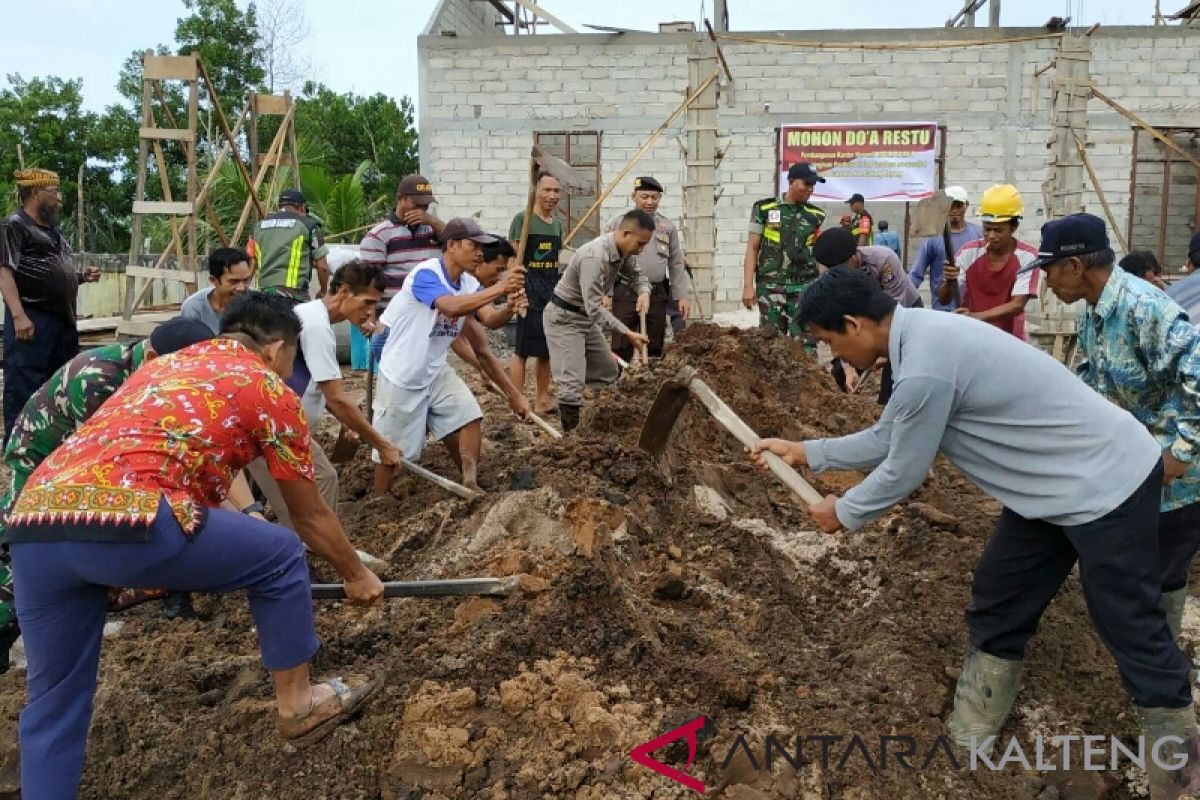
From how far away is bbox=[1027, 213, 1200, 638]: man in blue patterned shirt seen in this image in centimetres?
313

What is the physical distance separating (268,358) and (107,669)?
1.59 metres

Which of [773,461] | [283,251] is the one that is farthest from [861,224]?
[773,461]

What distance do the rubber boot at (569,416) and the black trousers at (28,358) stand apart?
3.21m

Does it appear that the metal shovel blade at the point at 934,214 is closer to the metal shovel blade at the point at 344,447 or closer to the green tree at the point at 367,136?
the metal shovel blade at the point at 344,447

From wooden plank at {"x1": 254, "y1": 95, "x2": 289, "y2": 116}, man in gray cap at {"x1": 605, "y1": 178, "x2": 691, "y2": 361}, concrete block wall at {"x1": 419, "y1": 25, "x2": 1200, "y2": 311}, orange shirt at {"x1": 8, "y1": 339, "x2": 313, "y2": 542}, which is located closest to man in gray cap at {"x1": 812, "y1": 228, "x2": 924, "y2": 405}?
man in gray cap at {"x1": 605, "y1": 178, "x2": 691, "y2": 361}

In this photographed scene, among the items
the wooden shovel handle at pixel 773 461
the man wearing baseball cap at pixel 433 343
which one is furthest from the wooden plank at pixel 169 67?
the wooden shovel handle at pixel 773 461

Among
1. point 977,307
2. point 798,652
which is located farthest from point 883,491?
point 977,307

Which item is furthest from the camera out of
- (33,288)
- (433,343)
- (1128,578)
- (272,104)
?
(272,104)

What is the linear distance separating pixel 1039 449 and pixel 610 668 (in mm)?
1514

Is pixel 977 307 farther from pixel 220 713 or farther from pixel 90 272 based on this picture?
pixel 90 272

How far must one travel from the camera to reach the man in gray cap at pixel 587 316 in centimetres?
668

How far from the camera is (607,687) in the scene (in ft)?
10.9

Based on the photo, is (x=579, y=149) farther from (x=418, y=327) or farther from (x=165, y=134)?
(x=418, y=327)

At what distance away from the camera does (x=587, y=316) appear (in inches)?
272
